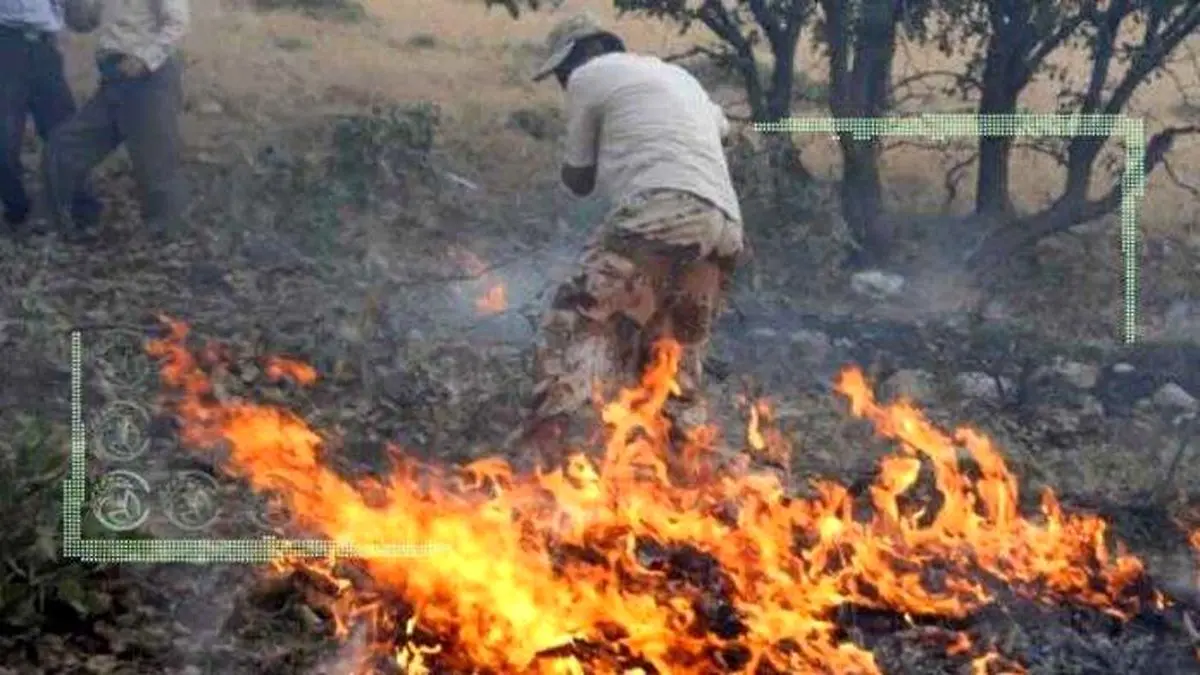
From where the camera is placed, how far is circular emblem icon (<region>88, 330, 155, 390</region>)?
7.23 m

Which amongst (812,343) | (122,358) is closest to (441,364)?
(122,358)

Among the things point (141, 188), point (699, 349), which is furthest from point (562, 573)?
point (141, 188)

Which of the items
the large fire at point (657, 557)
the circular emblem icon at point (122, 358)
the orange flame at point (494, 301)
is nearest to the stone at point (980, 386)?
the large fire at point (657, 557)

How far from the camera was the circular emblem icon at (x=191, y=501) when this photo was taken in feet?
20.6

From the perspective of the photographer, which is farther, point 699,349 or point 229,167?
point 229,167

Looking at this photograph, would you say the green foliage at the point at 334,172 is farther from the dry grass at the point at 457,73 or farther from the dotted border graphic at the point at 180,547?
the dotted border graphic at the point at 180,547

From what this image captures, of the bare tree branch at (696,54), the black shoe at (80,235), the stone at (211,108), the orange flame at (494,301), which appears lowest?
the orange flame at (494,301)

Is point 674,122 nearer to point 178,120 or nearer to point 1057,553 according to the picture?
point 1057,553

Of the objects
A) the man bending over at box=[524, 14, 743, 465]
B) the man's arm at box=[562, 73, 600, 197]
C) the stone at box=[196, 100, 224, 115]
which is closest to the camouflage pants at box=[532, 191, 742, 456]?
the man bending over at box=[524, 14, 743, 465]

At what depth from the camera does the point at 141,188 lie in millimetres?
8484

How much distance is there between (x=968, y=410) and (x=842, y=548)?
2.52m

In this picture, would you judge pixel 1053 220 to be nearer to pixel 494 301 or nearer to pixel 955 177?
pixel 955 177

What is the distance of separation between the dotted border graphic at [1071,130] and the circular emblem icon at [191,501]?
4.03 meters

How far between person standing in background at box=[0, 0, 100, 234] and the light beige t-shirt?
3095mm
